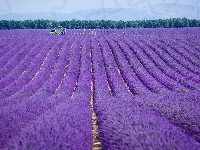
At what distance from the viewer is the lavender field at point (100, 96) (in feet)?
19.3

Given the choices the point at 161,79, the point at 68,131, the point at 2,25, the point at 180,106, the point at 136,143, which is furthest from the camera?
the point at 2,25

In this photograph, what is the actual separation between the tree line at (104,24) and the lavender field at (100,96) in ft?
180

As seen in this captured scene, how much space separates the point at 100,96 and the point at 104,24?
80.2 metres

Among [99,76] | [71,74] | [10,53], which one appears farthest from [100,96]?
[10,53]

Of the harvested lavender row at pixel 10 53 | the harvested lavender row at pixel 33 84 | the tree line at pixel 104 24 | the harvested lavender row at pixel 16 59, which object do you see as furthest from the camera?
the tree line at pixel 104 24

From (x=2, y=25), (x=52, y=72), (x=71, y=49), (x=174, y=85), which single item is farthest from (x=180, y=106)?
(x=2, y=25)

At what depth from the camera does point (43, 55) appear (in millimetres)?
30469

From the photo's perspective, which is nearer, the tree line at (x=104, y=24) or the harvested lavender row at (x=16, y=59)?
the harvested lavender row at (x=16, y=59)

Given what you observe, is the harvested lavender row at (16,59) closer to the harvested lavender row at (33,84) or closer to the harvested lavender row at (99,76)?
the harvested lavender row at (33,84)

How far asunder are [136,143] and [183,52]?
26.1m

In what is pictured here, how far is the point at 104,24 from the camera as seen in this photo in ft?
305

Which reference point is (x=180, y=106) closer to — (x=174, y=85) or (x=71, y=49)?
(x=174, y=85)

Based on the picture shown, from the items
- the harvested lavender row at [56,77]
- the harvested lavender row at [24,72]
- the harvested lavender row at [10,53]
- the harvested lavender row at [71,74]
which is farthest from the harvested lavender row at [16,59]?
the harvested lavender row at [71,74]

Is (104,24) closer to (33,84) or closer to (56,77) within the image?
(56,77)
